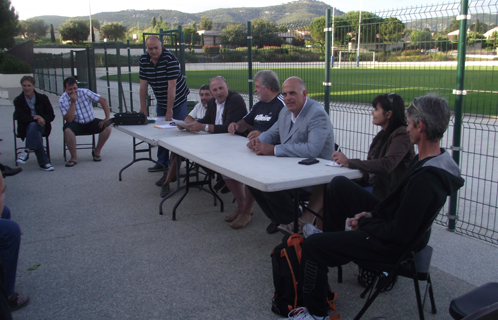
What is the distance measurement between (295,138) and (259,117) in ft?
2.99

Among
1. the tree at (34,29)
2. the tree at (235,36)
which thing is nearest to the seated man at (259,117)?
the tree at (235,36)

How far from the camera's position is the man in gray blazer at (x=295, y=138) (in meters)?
3.34

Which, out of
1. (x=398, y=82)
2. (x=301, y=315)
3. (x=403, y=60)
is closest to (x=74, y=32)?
(x=398, y=82)

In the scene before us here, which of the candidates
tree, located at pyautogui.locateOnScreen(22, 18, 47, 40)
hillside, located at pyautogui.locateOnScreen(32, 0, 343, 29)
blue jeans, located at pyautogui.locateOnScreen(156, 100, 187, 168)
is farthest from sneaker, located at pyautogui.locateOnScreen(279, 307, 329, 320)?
hillside, located at pyautogui.locateOnScreen(32, 0, 343, 29)

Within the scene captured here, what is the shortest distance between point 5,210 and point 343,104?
4025 millimetres

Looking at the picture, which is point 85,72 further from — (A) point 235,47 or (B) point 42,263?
(B) point 42,263

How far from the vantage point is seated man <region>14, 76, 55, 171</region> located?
639 centimetres

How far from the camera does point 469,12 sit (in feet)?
11.3

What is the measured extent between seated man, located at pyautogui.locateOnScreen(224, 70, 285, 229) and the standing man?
1.72 meters

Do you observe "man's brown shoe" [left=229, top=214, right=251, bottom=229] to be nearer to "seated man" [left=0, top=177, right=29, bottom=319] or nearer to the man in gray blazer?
the man in gray blazer

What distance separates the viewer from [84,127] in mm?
6844

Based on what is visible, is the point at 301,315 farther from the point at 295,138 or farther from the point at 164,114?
the point at 164,114

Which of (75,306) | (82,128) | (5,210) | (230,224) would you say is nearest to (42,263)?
(5,210)

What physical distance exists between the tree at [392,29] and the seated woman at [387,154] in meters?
1.25
